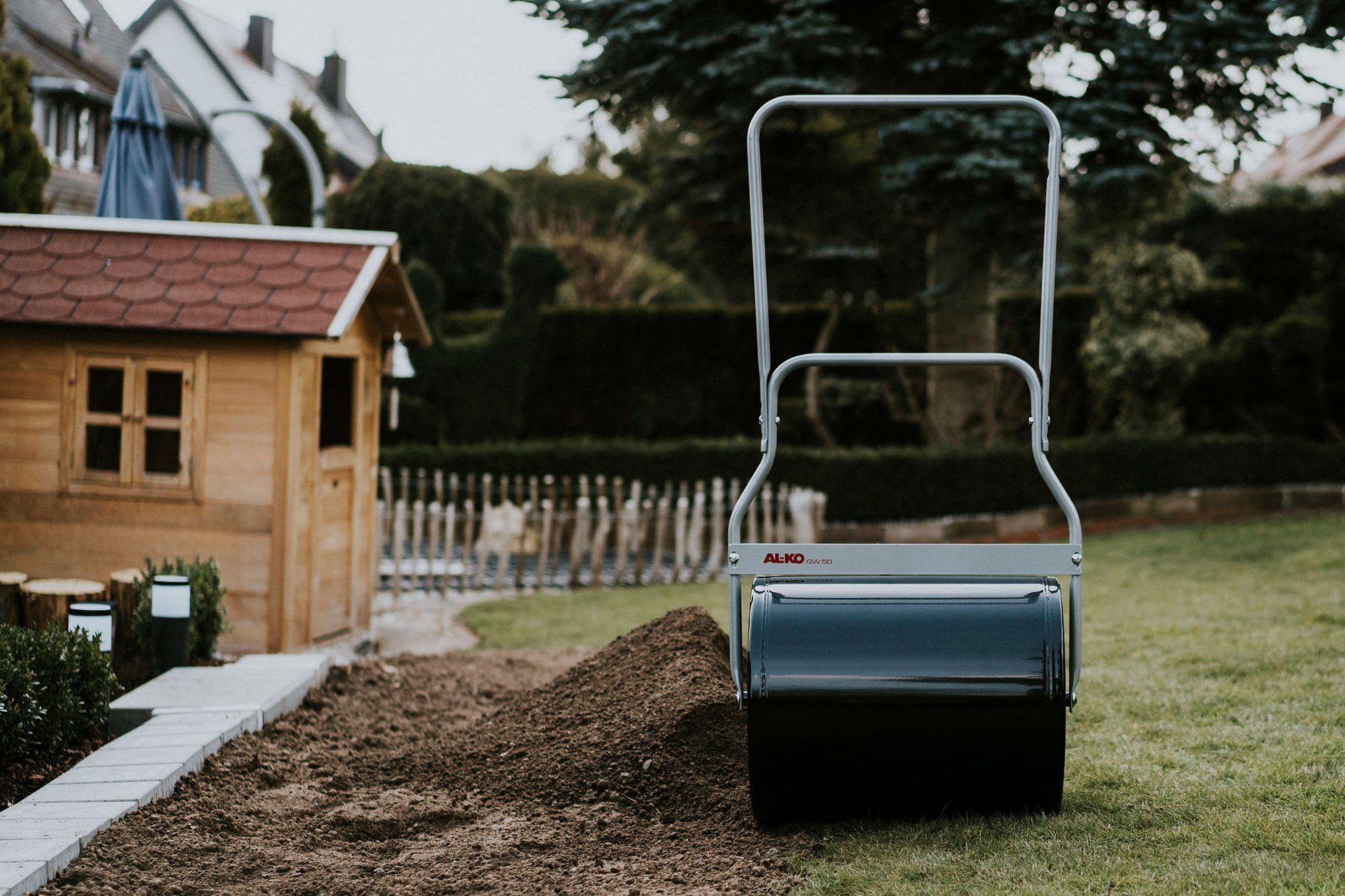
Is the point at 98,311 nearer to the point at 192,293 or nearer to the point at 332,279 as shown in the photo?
the point at 192,293

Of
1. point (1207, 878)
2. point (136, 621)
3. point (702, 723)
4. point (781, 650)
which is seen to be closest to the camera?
point (1207, 878)

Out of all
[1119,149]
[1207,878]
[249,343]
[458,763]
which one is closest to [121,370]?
[249,343]

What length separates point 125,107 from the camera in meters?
8.77

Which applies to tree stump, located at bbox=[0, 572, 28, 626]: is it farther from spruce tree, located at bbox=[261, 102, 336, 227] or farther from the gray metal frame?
spruce tree, located at bbox=[261, 102, 336, 227]

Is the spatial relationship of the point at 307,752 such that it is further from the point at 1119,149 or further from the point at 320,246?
the point at 1119,149

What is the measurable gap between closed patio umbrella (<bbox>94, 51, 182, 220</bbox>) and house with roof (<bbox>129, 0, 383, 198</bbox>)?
62.0 feet

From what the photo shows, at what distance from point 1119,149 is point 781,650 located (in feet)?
36.1

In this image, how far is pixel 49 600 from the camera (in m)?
6.04

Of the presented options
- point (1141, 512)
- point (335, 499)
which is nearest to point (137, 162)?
point (335, 499)

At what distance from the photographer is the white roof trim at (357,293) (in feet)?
23.0

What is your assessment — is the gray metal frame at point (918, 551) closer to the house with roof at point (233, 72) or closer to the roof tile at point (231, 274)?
the roof tile at point (231, 274)

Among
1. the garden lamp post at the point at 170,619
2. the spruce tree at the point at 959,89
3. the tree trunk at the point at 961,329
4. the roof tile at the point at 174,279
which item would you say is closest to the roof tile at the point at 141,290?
the roof tile at the point at 174,279

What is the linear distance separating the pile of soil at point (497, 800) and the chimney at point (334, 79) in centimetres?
3285

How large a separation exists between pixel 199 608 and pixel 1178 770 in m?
4.75
